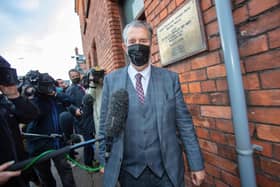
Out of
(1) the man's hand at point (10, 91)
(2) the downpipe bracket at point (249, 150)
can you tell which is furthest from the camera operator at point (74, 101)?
(2) the downpipe bracket at point (249, 150)

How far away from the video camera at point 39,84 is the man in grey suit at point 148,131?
1.41m

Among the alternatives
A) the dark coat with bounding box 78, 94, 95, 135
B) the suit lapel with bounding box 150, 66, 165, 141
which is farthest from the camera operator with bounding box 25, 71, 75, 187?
the suit lapel with bounding box 150, 66, 165, 141

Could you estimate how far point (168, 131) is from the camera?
1312mm

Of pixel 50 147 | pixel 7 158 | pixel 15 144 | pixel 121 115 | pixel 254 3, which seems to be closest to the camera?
pixel 254 3

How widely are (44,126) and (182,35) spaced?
199 centimetres

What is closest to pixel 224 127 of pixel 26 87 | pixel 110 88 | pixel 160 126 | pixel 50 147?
pixel 160 126

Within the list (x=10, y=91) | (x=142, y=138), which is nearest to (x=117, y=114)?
(x=142, y=138)

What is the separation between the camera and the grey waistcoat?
1.30m

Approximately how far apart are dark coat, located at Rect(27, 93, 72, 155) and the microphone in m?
1.56

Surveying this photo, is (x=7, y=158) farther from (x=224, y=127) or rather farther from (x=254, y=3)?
(x=254, y=3)

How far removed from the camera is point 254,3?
3.49 ft

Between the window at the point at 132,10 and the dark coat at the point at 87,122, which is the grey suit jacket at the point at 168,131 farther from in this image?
the dark coat at the point at 87,122

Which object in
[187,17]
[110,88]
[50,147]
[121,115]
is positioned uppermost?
[187,17]

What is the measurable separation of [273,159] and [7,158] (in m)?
1.66
